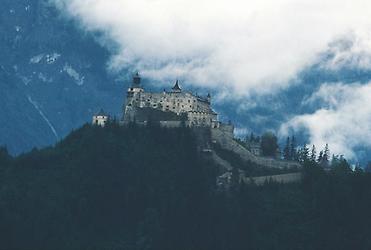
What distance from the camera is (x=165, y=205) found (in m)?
189

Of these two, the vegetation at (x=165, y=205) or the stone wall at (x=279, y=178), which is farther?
the stone wall at (x=279, y=178)

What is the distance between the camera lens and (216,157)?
19950cm

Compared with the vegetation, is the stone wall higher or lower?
higher

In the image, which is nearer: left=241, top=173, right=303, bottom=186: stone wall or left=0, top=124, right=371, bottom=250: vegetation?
left=0, top=124, right=371, bottom=250: vegetation

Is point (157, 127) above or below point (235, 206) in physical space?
above

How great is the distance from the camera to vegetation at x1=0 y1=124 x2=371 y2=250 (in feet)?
607

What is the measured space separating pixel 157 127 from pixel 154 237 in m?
21.2

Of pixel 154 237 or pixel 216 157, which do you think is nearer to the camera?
pixel 154 237

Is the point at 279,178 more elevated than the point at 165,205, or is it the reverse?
the point at 279,178

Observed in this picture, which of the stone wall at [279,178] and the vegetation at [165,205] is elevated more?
the stone wall at [279,178]

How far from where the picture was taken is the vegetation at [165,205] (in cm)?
18500

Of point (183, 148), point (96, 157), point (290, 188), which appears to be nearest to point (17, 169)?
point (96, 157)

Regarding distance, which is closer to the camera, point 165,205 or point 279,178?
point 165,205

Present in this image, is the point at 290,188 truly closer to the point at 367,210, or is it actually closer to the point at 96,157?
the point at 367,210
